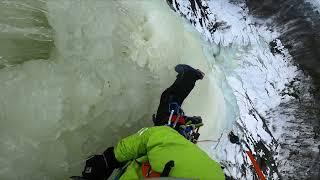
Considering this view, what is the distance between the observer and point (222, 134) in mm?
5508

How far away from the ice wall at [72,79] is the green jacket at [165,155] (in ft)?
1.87

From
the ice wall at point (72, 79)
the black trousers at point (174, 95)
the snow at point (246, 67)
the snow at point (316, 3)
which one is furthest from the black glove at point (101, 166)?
the snow at point (316, 3)

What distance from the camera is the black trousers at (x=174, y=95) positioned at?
11.4 ft

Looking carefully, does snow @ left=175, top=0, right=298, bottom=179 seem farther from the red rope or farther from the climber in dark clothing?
the climber in dark clothing

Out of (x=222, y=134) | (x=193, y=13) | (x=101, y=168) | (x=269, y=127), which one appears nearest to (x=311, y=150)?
(x=269, y=127)

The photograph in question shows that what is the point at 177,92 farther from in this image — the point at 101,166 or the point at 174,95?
the point at 101,166

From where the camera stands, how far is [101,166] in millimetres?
2984

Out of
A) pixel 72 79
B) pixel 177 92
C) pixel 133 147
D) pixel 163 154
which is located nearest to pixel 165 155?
pixel 163 154

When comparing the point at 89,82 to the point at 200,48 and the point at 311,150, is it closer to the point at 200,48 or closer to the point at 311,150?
the point at 200,48

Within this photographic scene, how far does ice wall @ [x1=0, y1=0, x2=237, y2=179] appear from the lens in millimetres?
3064

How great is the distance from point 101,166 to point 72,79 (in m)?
0.73

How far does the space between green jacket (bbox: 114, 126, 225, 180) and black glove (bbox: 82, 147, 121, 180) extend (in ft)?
0.24

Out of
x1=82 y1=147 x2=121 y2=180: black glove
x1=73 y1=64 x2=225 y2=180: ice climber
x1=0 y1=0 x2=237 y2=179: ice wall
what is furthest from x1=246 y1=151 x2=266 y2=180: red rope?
x1=82 y1=147 x2=121 y2=180: black glove

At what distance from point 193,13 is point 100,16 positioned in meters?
2.96
